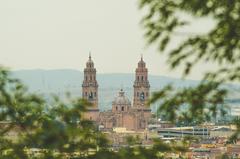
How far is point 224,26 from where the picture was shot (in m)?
10.2

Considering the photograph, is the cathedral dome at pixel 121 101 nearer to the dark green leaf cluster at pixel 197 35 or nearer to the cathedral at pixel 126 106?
the cathedral at pixel 126 106

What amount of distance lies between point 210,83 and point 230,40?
463 millimetres

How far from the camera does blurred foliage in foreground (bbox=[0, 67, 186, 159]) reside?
1026 centimetres

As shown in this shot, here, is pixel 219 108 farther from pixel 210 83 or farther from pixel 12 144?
pixel 12 144

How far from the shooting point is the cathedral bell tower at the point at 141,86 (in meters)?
121

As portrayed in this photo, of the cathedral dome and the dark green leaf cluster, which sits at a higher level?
the cathedral dome

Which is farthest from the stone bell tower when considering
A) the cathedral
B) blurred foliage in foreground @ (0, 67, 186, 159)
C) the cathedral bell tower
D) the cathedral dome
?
blurred foliage in foreground @ (0, 67, 186, 159)

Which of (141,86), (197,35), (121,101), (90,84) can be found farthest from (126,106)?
(197,35)

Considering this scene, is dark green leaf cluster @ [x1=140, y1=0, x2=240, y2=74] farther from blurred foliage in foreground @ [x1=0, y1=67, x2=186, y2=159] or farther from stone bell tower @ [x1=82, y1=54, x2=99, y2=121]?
stone bell tower @ [x1=82, y1=54, x2=99, y2=121]

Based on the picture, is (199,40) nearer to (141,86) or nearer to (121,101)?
(141,86)

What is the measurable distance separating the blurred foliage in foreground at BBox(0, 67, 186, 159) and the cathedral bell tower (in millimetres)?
107990

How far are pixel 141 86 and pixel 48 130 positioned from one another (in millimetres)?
111748

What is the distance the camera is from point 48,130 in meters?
9.41

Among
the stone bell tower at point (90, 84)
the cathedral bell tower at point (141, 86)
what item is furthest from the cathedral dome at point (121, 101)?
the stone bell tower at point (90, 84)
